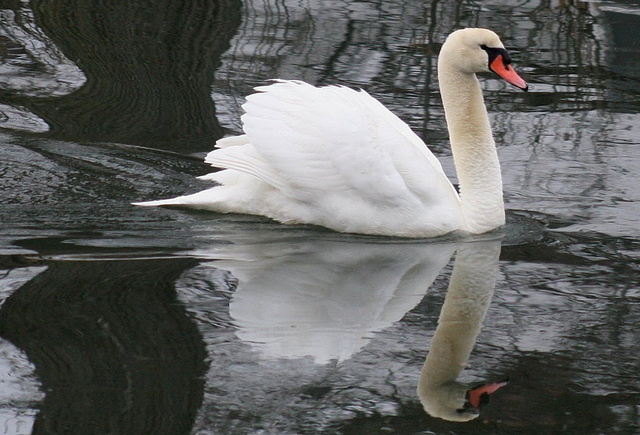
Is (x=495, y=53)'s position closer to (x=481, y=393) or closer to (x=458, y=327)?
(x=458, y=327)

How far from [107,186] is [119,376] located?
2929 millimetres

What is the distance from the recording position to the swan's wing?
6.47m

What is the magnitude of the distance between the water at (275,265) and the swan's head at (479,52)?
97 centimetres

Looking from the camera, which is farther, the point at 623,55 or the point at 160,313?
the point at 623,55

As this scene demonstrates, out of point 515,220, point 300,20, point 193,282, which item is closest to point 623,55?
point 300,20

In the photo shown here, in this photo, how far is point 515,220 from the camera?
7.15 meters

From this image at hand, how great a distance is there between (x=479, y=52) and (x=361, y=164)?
1076mm

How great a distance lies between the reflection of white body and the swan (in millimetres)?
210

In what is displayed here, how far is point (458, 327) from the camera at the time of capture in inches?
210

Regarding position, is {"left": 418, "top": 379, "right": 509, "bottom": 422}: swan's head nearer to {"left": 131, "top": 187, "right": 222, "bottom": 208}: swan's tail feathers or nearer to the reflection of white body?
the reflection of white body

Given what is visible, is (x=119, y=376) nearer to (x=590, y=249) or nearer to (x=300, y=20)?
(x=590, y=249)

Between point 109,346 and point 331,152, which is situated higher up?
point 331,152

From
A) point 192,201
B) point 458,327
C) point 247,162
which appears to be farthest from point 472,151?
point 458,327

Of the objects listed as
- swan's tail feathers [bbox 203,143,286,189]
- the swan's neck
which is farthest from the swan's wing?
the swan's neck
